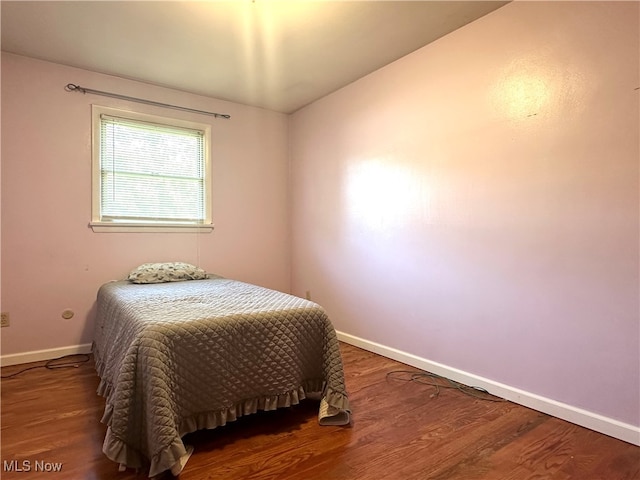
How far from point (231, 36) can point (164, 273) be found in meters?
1.96

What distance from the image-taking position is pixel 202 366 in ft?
5.75

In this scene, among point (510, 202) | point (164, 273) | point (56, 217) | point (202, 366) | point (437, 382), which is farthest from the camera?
point (164, 273)

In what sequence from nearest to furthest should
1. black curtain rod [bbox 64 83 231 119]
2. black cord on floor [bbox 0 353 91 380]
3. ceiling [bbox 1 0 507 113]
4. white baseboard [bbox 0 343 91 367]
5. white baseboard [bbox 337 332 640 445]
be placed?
1. white baseboard [bbox 337 332 640 445]
2. ceiling [bbox 1 0 507 113]
3. black cord on floor [bbox 0 353 91 380]
4. white baseboard [bbox 0 343 91 367]
5. black curtain rod [bbox 64 83 231 119]

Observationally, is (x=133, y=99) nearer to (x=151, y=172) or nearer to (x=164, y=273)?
(x=151, y=172)

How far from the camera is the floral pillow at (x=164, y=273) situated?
3.08 m

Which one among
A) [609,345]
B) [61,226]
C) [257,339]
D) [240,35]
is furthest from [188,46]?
[609,345]

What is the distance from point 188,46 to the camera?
2.71 metres

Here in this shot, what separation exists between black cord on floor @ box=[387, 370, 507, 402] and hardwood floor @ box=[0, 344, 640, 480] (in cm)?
8

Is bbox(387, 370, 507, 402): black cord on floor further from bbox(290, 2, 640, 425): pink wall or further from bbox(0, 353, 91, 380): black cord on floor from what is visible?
bbox(0, 353, 91, 380): black cord on floor

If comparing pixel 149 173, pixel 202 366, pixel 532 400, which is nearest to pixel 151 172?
pixel 149 173

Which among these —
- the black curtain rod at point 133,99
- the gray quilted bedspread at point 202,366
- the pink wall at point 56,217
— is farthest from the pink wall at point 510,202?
the pink wall at point 56,217

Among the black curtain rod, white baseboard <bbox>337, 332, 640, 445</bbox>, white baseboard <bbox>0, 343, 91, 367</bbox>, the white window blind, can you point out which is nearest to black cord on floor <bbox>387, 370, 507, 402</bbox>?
white baseboard <bbox>337, 332, 640, 445</bbox>

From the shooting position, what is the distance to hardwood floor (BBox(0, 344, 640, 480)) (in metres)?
1.56

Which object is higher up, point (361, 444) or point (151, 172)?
point (151, 172)
